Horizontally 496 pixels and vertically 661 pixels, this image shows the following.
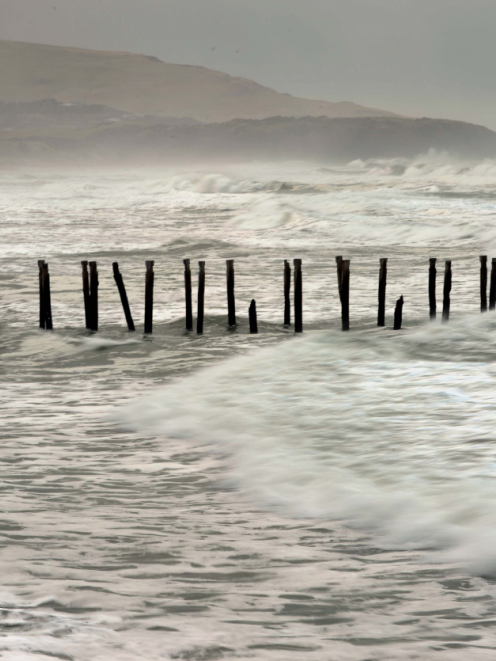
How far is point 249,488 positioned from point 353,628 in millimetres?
2332

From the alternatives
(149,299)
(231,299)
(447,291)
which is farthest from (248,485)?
(447,291)

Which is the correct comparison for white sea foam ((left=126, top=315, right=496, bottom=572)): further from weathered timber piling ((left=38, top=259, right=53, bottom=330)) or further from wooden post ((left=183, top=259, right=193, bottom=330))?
weathered timber piling ((left=38, top=259, right=53, bottom=330))

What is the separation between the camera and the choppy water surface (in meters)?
4.35

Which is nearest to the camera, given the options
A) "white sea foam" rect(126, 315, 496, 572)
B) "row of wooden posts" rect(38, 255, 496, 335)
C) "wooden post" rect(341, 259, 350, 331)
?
"white sea foam" rect(126, 315, 496, 572)

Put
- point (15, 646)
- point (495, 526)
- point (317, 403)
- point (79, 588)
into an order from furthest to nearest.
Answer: point (317, 403) < point (495, 526) < point (79, 588) < point (15, 646)

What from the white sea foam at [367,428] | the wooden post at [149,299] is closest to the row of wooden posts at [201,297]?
the wooden post at [149,299]

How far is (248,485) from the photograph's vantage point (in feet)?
21.9

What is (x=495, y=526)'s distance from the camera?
568 centimetres

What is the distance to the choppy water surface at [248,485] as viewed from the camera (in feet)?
14.3

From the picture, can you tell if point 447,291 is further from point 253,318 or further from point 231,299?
point 231,299

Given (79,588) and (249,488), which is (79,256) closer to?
(249,488)

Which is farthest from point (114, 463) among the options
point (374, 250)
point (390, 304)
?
point (374, 250)

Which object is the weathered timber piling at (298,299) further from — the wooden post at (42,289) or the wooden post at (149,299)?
the wooden post at (42,289)

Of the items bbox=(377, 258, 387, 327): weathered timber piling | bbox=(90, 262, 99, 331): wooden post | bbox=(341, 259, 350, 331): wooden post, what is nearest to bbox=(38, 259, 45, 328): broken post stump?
bbox=(90, 262, 99, 331): wooden post
